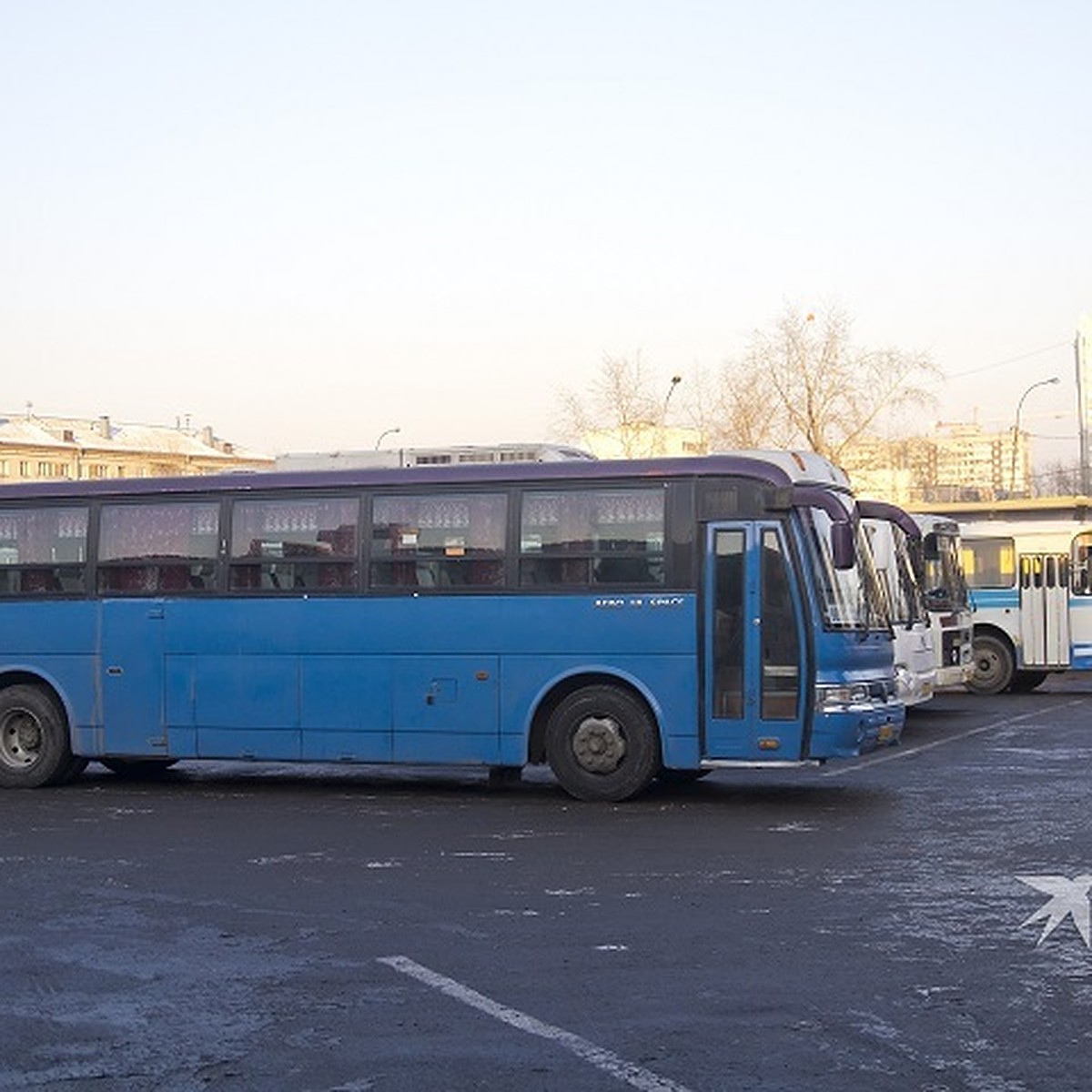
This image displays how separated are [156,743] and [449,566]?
339 centimetres


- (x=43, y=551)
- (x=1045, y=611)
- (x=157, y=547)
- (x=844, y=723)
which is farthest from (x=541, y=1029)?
(x=1045, y=611)

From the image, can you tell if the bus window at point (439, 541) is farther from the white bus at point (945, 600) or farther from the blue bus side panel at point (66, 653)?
the white bus at point (945, 600)

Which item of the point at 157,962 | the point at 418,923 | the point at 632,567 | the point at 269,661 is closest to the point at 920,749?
the point at 632,567

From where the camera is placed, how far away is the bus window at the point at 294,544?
17344mm

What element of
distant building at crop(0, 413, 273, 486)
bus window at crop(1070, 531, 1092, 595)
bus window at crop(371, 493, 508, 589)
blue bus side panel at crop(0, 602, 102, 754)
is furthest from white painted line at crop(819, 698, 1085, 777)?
distant building at crop(0, 413, 273, 486)

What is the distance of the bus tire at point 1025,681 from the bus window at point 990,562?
1698 mm

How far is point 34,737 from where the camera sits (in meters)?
18.4

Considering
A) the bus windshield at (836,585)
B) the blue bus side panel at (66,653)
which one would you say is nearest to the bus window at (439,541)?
the bus windshield at (836,585)

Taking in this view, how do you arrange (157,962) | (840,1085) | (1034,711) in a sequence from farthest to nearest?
(1034,711)
(157,962)
(840,1085)

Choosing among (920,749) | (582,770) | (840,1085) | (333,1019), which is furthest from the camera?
(920,749)

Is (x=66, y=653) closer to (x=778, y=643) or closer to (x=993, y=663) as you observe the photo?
(x=778, y=643)

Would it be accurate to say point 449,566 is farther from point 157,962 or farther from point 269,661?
point 157,962

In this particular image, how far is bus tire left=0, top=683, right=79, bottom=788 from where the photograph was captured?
1822 cm

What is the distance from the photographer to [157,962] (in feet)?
30.7
